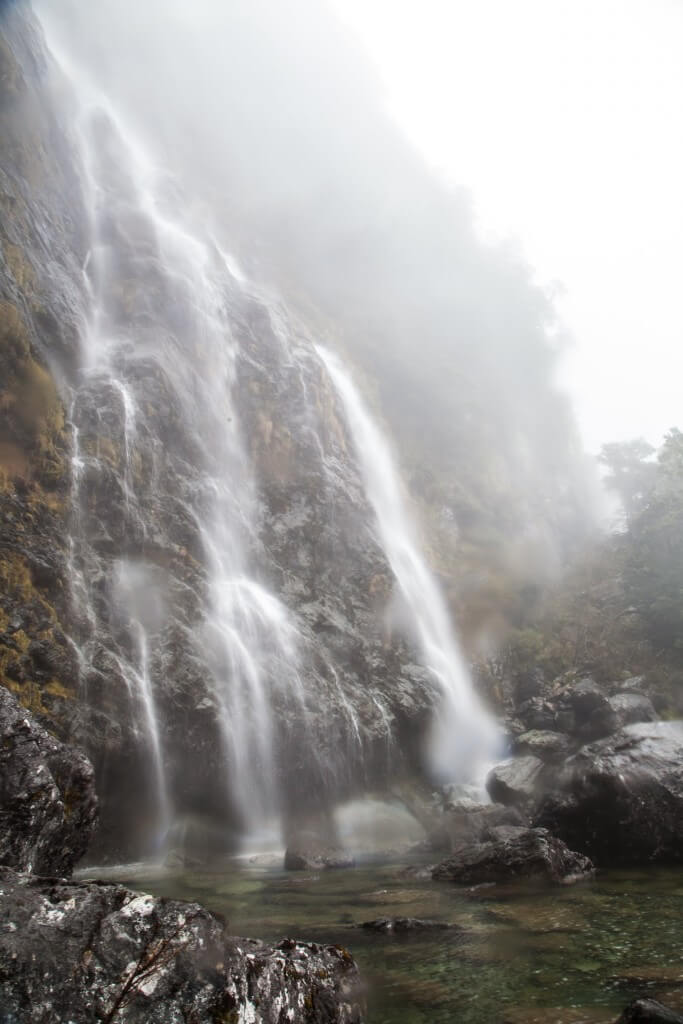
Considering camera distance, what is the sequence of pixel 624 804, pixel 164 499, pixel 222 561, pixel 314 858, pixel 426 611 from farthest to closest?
pixel 426 611 → pixel 222 561 → pixel 164 499 → pixel 314 858 → pixel 624 804

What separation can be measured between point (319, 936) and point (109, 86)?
152 feet

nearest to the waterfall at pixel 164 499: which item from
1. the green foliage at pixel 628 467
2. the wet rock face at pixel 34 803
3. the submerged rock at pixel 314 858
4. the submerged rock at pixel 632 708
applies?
the submerged rock at pixel 314 858

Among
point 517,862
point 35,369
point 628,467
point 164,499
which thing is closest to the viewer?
point 517,862

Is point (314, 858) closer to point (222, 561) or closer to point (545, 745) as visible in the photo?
point (545, 745)

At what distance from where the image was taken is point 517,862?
29.3 ft

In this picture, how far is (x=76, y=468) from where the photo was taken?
14750mm

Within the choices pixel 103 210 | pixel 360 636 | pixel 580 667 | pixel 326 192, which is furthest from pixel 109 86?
pixel 580 667

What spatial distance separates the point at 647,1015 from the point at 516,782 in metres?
11.7

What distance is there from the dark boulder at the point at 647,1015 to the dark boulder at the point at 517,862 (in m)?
5.32

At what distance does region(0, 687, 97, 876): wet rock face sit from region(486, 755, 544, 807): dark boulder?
10.3 metres

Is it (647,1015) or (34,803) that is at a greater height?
(34,803)

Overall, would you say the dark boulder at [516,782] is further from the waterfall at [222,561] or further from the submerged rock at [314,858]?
the submerged rock at [314,858]

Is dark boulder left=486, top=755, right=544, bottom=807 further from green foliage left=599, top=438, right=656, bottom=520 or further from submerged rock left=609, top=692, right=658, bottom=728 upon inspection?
green foliage left=599, top=438, right=656, bottom=520

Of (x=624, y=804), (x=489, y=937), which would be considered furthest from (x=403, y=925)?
(x=624, y=804)
